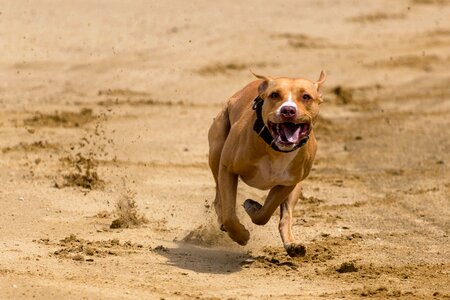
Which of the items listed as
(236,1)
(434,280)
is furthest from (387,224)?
(236,1)

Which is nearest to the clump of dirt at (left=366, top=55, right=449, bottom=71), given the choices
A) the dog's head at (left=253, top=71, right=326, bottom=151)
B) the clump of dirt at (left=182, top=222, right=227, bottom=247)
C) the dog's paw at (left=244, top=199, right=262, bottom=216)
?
the clump of dirt at (left=182, top=222, right=227, bottom=247)

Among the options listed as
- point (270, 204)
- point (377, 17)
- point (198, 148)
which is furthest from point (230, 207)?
point (377, 17)


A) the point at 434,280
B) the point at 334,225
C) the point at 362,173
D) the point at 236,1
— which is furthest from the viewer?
the point at 236,1

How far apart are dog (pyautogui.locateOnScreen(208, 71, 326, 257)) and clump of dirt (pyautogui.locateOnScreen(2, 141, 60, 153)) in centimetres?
337

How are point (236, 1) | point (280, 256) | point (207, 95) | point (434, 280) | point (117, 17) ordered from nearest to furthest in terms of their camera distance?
point (434, 280), point (280, 256), point (207, 95), point (117, 17), point (236, 1)

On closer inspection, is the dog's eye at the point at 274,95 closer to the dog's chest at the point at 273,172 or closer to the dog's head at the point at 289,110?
the dog's head at the point at 289,110

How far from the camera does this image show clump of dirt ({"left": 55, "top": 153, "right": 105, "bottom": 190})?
399 inches

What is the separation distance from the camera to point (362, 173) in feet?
38.3

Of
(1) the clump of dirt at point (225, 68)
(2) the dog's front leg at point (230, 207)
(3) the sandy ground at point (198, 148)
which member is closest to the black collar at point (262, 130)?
(2) the dog's front leg at point (230, 207)

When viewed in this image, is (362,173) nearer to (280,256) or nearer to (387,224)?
(387,224)

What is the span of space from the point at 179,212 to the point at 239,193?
22.7 inches

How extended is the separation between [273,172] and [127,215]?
1.58 meters

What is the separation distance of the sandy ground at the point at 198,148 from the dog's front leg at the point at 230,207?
0.24 metres

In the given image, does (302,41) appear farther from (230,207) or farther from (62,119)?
(230,207)
